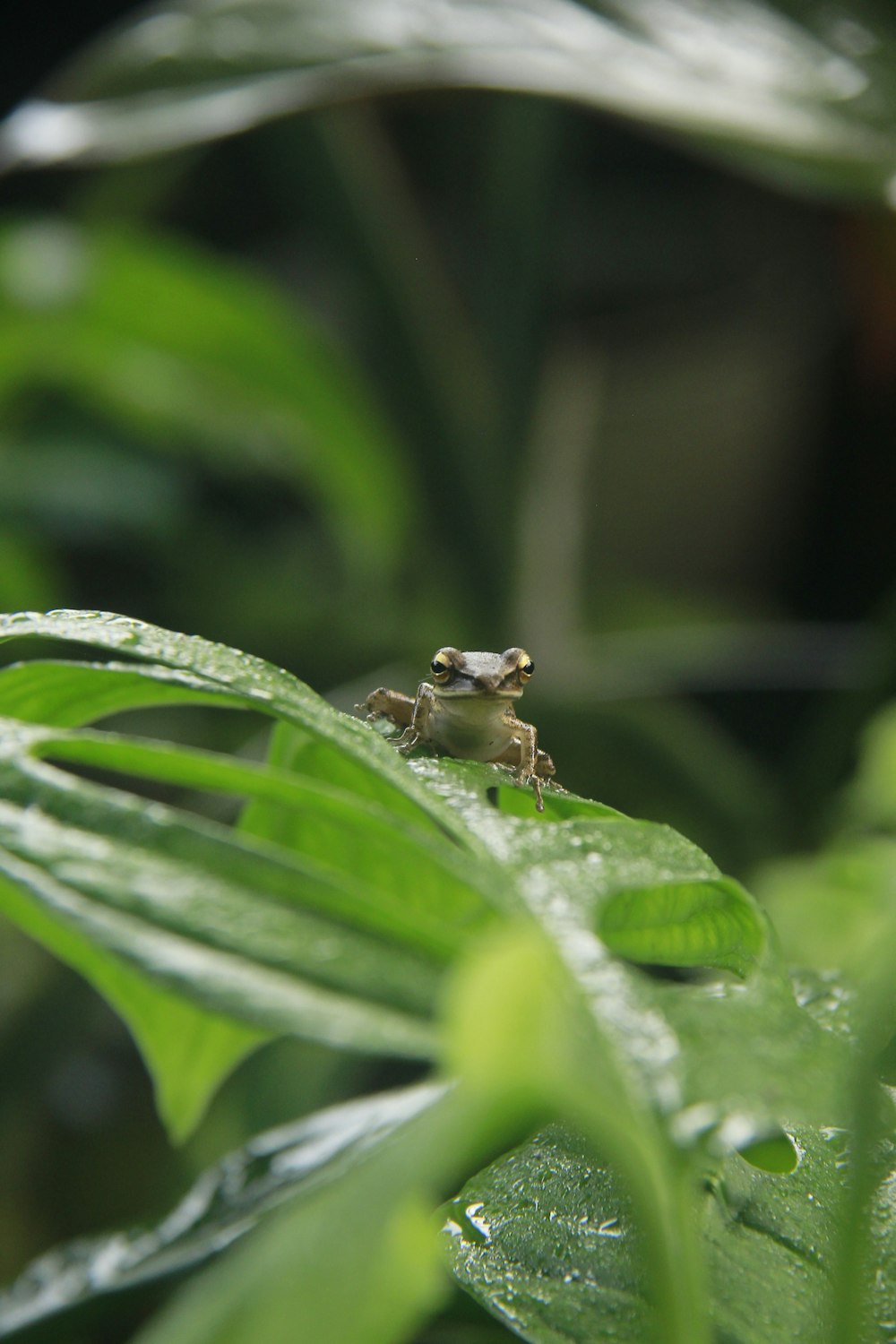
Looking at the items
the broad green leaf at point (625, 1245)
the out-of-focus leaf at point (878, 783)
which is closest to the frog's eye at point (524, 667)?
the out-of-focus leaf at point (878, 783)

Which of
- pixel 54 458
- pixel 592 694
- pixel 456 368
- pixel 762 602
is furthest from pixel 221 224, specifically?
pixel 592 694

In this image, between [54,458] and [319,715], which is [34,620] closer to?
[319,715]

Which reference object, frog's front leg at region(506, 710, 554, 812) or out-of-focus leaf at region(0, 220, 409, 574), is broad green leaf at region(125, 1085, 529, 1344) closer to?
frog's front leg at region(506, 710, 554, 812)

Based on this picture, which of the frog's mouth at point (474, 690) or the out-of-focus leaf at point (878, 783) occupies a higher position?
the frog's mouth at point (474, 690)

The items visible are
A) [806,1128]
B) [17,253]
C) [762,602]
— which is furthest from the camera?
[762,602]

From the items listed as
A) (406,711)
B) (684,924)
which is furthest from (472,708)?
(684,924)

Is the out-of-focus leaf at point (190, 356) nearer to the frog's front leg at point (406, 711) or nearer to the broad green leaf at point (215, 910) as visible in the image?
the frog's front leg at point (406, 711)

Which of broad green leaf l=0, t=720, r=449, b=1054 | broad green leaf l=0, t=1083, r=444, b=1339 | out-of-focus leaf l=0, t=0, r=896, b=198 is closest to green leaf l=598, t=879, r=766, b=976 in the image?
broad green leaf l=0, t=720, r=449, b=1054
